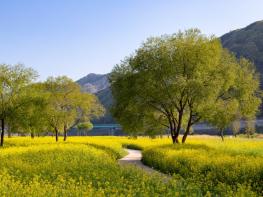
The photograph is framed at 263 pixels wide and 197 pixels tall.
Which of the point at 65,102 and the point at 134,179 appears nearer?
the point at 134,179

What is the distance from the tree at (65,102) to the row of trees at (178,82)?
2620cm

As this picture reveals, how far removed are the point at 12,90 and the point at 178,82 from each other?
2221 centimetres

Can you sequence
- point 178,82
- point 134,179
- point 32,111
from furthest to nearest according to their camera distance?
point 32,111 < point 178,82 < point 134,179

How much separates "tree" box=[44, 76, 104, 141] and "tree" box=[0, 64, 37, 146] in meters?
15.4

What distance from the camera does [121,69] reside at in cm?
4191

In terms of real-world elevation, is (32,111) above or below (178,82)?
below

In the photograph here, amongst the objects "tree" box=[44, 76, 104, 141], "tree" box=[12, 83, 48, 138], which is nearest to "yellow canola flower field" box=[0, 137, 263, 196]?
"tree" box=[12, 83, 48, 138]

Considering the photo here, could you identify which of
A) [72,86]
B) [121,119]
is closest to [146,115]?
[121,119]

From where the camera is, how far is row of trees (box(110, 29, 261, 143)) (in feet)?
125

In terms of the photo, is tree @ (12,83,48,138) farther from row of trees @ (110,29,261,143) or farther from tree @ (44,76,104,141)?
tree @ (44,76,104,141)

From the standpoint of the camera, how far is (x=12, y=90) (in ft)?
165

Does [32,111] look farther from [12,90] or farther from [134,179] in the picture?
[134,179]

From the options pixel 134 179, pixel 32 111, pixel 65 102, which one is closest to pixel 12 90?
pixel 32 111

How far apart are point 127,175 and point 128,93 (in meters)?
22.2
